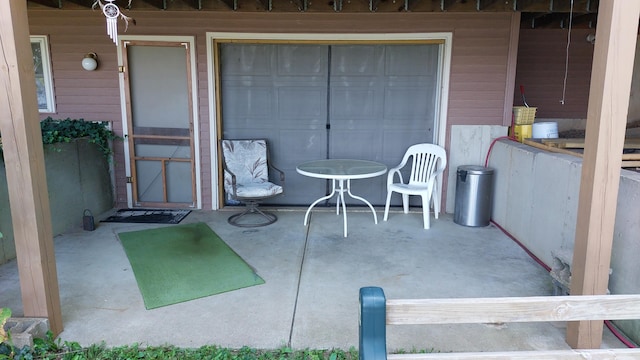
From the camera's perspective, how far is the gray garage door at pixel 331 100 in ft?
16.2

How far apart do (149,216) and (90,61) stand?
71.8 inches

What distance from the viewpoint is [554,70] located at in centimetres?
584

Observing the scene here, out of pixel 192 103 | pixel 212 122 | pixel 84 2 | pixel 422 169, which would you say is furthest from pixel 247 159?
pixel 84 2

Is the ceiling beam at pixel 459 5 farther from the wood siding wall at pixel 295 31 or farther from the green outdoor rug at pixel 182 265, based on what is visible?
the green outdoor rug at pixel 182 265

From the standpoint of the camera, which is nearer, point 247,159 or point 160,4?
point 160,4

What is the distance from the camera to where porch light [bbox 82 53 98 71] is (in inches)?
185

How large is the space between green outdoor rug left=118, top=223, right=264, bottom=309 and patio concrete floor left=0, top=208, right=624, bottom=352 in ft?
0.30

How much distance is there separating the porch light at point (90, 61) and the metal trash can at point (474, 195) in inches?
163

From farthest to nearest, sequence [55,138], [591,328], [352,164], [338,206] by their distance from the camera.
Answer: [338,206] < [352,164] < [55,138] < [591,328]

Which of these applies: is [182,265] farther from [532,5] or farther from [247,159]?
[532,5]

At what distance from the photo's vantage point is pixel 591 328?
218 centimetres

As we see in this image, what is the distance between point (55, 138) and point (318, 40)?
2823 mm

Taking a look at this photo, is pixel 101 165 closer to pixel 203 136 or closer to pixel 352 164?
pixel 203 136

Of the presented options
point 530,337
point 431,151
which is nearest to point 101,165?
point 431,151
